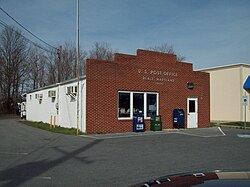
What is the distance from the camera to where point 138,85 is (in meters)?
20.0

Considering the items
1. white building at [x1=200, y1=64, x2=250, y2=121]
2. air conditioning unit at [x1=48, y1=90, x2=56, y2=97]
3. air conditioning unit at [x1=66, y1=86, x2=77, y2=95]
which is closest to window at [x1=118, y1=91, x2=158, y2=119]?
air conditioning unit at [x1=66, y1=86, x2=77, y2=95]

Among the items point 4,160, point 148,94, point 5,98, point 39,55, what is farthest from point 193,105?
point 5,98

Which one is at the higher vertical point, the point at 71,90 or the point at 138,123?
the point at 71,90

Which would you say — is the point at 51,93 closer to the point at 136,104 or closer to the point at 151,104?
the point at 136,104

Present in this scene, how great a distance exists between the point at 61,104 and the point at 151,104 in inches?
284

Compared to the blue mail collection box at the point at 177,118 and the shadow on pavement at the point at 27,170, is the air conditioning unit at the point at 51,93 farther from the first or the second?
the shadow on pavement at the point at 27,170

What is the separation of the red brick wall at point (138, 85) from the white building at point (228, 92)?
28.2ft

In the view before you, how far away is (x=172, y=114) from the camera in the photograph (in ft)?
71.3

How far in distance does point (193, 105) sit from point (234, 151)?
12016 millimetres

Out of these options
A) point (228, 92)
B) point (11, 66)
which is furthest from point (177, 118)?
point (11, 66)

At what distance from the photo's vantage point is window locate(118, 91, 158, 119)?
62.9ft

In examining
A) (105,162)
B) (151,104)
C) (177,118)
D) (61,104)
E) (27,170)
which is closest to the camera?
(27,170)

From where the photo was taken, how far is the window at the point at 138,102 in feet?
64.6

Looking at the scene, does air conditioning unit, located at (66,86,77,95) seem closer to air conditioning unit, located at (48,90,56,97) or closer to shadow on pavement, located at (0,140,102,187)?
air conditioning unit, located at (48,90,56,97)
